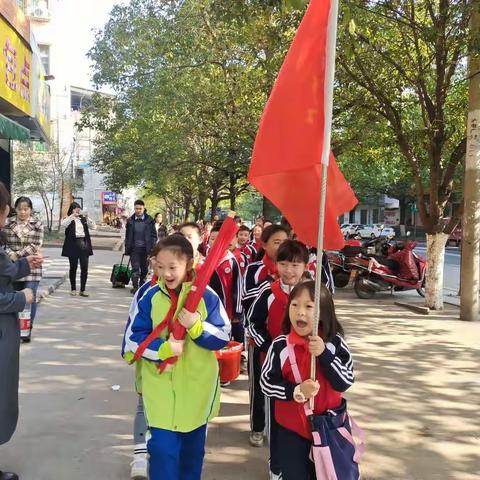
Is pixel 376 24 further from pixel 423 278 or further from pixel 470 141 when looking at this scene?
pixel 423 278

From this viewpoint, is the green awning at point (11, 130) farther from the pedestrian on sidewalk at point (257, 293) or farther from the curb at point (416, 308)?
the curb at point (416, 308)

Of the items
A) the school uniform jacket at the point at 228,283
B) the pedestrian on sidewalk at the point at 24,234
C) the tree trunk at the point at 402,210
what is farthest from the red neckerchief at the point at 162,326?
the tree trunk at the point at 402,210

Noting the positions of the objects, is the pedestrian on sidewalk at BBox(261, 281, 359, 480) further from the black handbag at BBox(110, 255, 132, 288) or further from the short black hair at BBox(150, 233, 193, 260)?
the black handbag at BBox(110, 255, 132, 288)

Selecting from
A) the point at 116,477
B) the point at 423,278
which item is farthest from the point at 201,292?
the point at 423,278

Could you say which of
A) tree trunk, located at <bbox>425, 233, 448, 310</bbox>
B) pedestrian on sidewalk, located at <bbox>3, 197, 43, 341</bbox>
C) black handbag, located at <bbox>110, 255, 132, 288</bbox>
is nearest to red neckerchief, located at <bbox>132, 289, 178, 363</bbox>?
pedestrian on sidewalk, located at <bbox>3, 197, 43, 341</bbox>

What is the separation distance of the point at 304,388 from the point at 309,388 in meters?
0.03

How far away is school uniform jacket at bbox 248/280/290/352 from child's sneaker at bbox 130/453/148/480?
3.15 ft

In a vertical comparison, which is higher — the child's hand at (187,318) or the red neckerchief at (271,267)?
the red neckerchief at (271,267)

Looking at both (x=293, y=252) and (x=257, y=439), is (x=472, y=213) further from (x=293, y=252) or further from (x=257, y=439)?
(x=293, y=252)

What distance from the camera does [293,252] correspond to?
3352mm

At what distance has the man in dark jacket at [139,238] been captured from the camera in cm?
1047

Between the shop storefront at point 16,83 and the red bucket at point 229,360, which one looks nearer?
the red bucket at point 229,360

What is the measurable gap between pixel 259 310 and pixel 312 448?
39.5 inches

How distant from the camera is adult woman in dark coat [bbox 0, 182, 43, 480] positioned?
3.07 meters
